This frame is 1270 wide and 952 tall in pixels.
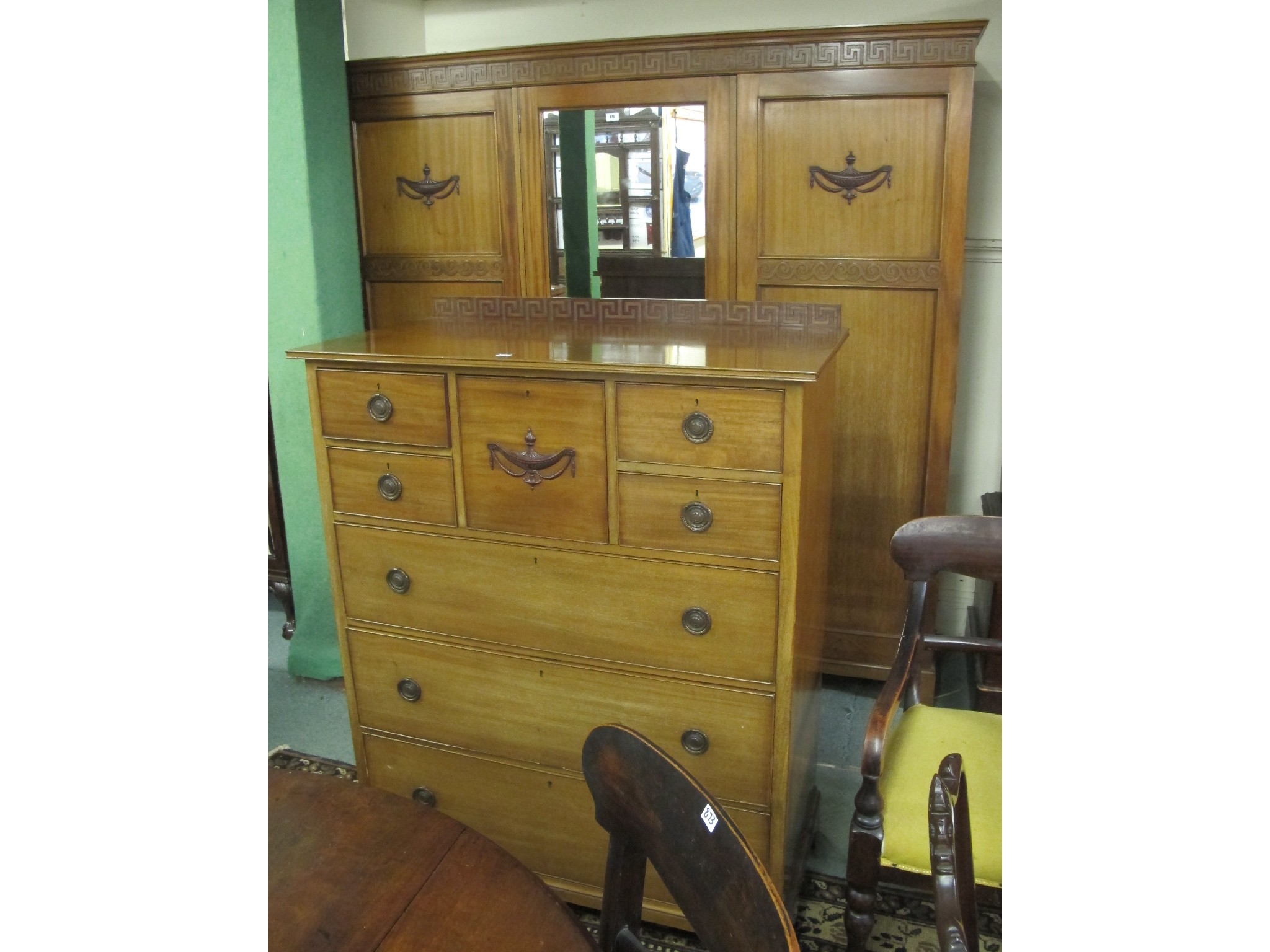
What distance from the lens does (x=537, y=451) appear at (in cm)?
168

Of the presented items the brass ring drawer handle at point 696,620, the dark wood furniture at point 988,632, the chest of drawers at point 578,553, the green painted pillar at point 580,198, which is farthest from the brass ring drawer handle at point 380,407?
the dark wood furniture at point 988,632

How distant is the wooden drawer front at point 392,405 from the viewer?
5.65 feet

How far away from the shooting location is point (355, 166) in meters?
2.79

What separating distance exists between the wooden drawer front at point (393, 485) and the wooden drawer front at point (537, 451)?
2.3 inches

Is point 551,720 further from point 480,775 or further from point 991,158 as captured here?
point 991,158

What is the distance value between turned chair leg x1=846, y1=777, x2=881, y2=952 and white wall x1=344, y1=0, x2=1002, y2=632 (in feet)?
5.06

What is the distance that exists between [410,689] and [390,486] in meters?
0.46

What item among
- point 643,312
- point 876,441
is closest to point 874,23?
point 876,441

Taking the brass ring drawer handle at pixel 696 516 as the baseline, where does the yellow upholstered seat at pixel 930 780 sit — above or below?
below

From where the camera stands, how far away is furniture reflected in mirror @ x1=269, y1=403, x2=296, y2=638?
306cm

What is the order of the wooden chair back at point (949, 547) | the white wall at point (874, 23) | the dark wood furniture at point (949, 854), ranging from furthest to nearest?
1. the white wall at point (874, 23)
2. the wooden chair back at point (949, 547)
3. the dark wood furniture at point (949, 854)

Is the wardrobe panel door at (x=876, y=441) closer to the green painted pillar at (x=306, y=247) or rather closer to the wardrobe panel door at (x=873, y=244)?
the wardrobe panel door at (x=873, y=244)
